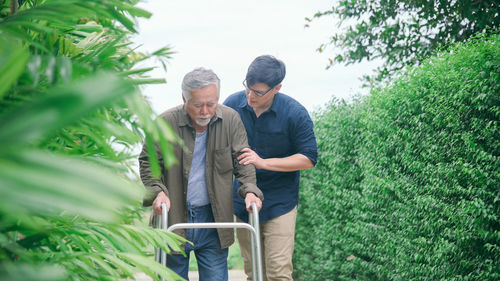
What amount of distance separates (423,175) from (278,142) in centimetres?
118

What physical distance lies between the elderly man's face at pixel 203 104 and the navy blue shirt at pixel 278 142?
0.88 meters

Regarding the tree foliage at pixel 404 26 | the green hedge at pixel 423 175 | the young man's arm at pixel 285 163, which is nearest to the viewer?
the green hedge at pixel 423 175

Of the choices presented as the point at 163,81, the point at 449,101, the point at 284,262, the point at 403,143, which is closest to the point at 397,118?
the point at 403,143

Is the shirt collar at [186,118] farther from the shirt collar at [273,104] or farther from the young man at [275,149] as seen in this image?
the shirt collar at [273,104]

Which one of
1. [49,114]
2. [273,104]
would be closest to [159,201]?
[273,104]

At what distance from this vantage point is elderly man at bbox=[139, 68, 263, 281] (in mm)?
3410

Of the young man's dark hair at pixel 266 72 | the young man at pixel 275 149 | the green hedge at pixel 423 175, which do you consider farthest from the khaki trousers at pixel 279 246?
the young man's dark hair at pixel 266 72

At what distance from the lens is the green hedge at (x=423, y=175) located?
131 inches

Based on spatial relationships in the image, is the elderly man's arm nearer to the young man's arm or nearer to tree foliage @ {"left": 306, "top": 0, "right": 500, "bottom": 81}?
the young man's arm

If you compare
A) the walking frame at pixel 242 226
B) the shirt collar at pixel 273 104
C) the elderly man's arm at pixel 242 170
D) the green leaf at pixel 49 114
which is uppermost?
the green leaf at pixel 49 114

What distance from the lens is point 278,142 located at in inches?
167

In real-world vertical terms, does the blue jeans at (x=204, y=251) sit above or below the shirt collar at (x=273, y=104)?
below

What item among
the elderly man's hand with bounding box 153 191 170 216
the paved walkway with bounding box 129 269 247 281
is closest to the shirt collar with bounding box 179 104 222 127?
the elderly man's hand with bounding box 153 191 170 216

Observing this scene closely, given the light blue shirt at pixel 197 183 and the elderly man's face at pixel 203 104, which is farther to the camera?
the light blue shirt at pixel 197 183
